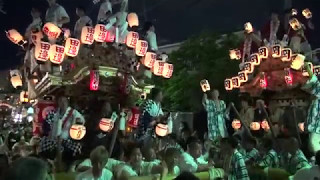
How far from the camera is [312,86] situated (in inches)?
385

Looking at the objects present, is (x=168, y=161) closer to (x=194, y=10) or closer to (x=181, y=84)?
(x=181, y=84)

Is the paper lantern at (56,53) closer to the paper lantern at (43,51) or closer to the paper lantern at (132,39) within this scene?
the paper lantern at (43,51)

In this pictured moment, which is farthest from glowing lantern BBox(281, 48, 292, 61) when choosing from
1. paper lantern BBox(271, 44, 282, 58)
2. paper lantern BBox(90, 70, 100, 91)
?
paper lantern BBox(90, 70, 100, 91)

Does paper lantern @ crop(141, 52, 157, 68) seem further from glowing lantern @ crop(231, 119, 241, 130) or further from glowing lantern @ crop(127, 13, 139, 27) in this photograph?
glowing lantern @ crop(231, 119, 241, 130)

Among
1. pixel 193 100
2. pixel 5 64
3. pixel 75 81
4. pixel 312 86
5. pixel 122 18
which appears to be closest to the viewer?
pixel 312 86

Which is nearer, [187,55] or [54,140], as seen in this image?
[54,140]

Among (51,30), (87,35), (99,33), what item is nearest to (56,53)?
(51,30)

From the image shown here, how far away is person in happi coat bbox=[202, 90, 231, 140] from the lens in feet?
37.3

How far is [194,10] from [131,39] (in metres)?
13.9

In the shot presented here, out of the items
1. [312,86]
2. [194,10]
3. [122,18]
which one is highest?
[194,10]

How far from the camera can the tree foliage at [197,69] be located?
62.3 ft

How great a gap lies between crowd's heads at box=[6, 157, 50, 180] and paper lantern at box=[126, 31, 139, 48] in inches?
365

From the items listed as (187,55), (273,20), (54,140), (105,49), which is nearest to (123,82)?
(105,49)

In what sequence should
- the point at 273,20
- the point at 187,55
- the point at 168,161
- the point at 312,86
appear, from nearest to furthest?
1. the point at 168,161
2. the point at 312,86
3. the point at 273,20
4. the point at 187,55
